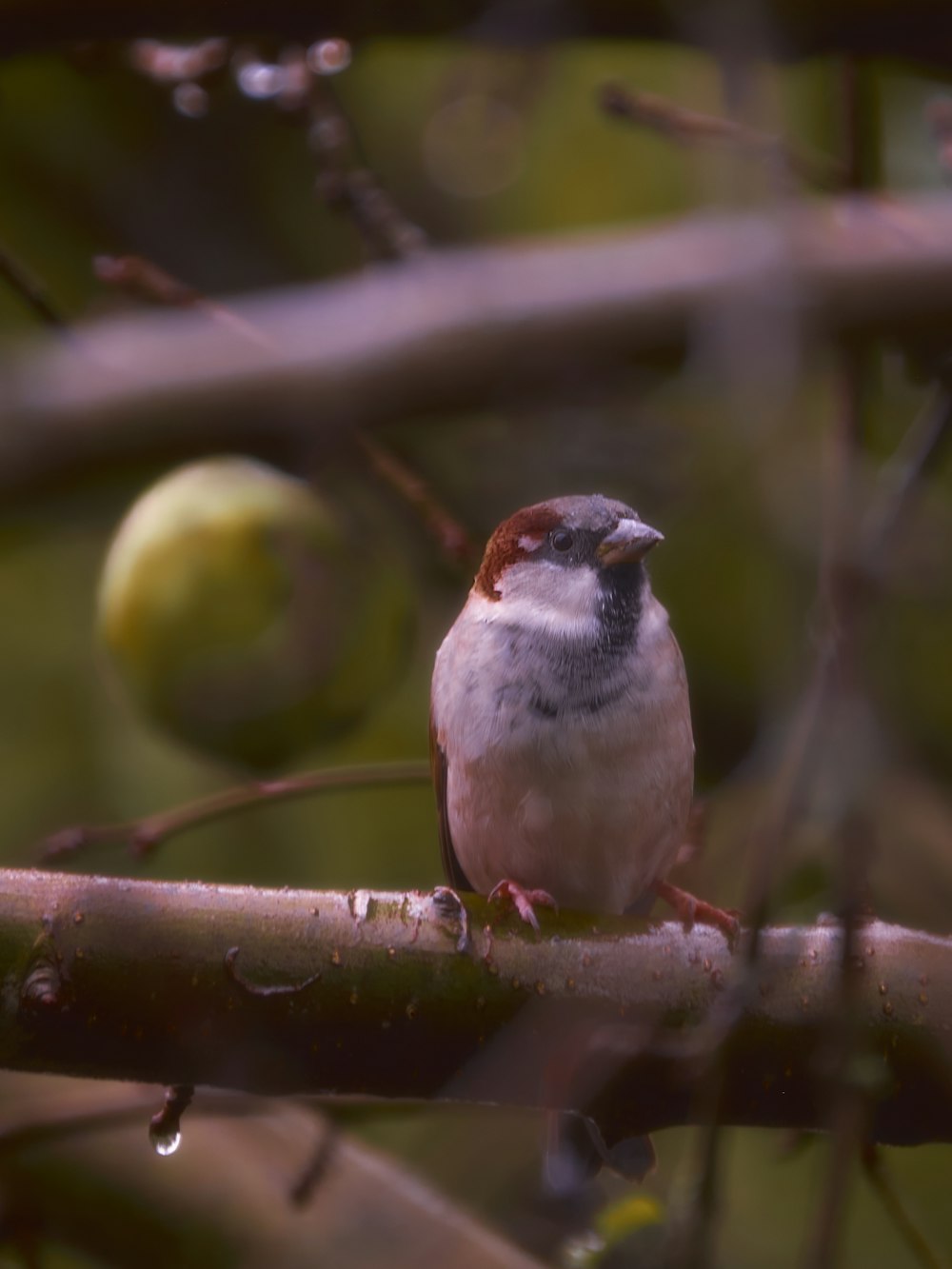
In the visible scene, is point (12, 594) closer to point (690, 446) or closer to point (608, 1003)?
point (690, 446)

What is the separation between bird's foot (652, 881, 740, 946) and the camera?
1.63 meters

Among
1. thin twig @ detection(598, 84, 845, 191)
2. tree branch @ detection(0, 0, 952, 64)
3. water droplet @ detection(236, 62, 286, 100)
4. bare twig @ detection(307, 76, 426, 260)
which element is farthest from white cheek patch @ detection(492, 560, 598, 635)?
water droplet @ detection(236, 62, 286, 100)

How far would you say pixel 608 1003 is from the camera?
1535 mm

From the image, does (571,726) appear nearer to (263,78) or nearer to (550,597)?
(550,597)

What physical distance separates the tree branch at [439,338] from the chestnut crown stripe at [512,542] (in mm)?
941

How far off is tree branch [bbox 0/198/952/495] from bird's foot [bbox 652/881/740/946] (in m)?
0.70

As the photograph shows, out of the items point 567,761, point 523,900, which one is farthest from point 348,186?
point 523,900

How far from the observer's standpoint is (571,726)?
1.98m

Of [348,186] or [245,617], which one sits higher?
[348,186]

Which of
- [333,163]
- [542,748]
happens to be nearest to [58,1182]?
[542,748]

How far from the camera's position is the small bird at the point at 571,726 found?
1.97 meters

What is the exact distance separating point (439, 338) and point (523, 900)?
748 millimetres

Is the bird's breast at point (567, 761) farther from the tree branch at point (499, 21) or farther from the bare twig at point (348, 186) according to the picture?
the tree branch at point (499, 21)

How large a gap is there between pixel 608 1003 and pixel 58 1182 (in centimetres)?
117
